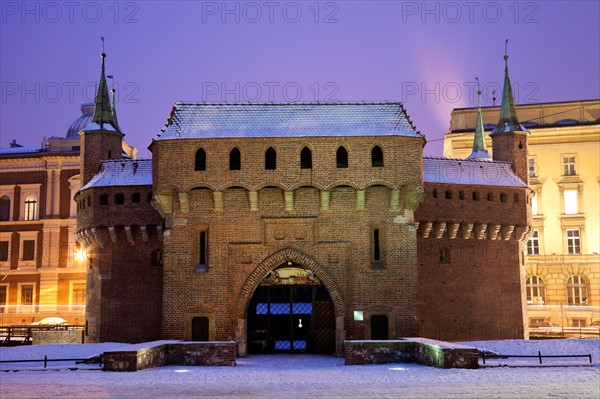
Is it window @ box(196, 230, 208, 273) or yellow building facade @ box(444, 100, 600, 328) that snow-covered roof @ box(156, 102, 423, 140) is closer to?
window @ box(196, 230, 208, 273)

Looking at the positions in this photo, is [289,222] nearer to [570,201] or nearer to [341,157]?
[341,157]

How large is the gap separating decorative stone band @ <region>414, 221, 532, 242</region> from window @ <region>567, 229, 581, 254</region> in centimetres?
2094

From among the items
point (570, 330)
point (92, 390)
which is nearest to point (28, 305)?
point (570, 330)

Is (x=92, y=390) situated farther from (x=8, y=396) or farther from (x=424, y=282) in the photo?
(x=424, y=282)

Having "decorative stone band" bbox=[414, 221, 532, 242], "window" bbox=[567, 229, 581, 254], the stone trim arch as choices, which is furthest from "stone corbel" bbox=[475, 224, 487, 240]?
"window" bbox=[567, 229, 581, 254]

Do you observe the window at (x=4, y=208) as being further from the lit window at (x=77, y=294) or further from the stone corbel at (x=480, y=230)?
the stone corbel at (x=480, y=230)

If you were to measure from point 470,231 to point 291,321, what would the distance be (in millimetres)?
10215

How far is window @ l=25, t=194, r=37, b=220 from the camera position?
220 ft

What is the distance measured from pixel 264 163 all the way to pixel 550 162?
34575 millimetres

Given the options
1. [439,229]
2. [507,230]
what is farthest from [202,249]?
[507,230]

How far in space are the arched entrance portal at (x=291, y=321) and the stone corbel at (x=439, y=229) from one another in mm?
7020

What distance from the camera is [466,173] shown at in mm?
40344

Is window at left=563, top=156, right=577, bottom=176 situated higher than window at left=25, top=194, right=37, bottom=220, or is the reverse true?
window at left=563, top=156, right=577, bottom=176

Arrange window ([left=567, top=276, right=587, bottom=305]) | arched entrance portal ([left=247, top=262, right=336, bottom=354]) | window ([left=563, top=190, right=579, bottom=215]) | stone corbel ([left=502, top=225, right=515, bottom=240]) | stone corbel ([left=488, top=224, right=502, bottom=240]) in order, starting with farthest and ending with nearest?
window ([left=563, top=190, right=579, bottom=215])
window ([left=567, top=276, right=587, bottom=305])
stone corbel ([left=502, top=225, right=515, bottom=240])
stone corbel ([left=488, top=224, right=502, bottom=240])
arched entrance portal ([left=247, top=262, right=336, bottom=354])
